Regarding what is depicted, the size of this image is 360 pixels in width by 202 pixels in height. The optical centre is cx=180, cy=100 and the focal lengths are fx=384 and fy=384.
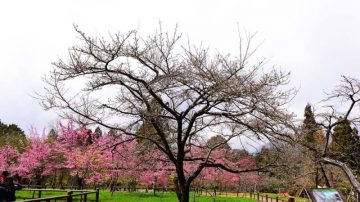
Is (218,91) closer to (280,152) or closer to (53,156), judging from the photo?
(280,152)

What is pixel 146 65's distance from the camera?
11.1 m

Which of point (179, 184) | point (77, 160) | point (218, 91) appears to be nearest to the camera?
point (218, 91)

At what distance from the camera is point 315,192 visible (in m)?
8.01

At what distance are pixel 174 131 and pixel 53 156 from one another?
94.5ft

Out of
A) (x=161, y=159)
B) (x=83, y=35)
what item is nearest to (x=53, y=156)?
(x=161, y=159)

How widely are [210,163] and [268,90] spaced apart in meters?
3.44

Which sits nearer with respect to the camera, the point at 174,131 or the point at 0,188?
the point at 0,188

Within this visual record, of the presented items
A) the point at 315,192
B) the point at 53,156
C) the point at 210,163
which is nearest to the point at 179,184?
the point at 210,163

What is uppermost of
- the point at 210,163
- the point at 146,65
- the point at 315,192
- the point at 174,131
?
the point at 146,65

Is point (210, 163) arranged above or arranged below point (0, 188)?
above

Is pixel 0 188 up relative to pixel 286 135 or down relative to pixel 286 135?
down

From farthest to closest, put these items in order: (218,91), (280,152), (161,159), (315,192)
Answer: (161,159)
(280,152)
(218,91)
(315,192)

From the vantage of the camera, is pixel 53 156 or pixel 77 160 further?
pixel 53 156

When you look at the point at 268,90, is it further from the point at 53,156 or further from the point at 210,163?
the point at 53,156
